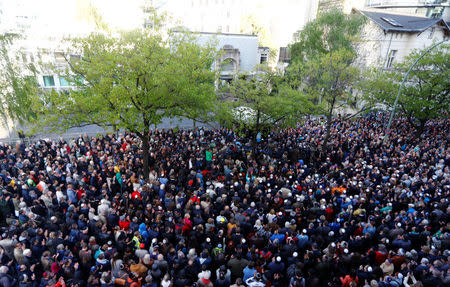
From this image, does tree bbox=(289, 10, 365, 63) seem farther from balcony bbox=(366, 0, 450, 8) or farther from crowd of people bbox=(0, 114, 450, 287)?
balcony bbox=(366, 0, 450, 8)

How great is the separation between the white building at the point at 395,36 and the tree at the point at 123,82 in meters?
24.5

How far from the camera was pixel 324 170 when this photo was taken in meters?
14.0

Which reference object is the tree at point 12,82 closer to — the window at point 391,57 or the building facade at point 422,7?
the window at point 391,57

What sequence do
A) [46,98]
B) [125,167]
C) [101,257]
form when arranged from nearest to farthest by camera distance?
[101,257] → [46,98] → [125,167]

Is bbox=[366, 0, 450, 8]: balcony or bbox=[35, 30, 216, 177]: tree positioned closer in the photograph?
bbox=[35, 30, 216, 177]: tree

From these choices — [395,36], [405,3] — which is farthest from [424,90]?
[405,3]

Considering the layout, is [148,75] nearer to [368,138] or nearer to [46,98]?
[46,98]

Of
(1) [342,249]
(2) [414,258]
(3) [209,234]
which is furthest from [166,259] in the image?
(2) [414,258]

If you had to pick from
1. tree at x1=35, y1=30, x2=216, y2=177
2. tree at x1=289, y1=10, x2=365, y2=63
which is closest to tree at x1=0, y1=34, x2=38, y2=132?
tree at x1=35, y1=30, x2=216, y2=177

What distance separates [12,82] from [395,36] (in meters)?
35.6

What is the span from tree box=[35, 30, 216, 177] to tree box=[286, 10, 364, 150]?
774 cm

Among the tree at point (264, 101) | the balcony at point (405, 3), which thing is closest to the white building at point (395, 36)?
the balcony at point (405, 3)

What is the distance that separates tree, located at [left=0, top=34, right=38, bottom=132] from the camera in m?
16.0

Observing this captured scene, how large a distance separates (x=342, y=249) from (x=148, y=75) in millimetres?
9597
